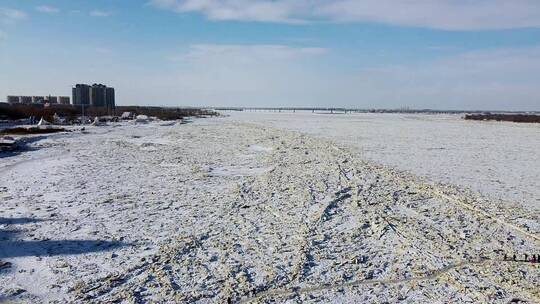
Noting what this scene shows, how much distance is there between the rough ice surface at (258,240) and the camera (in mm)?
5230

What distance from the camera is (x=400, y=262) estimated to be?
6.16m

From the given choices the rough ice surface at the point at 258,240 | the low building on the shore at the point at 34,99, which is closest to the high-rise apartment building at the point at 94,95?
the low building on the shore at the point at 34,99

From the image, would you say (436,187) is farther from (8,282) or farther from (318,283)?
(8,282)

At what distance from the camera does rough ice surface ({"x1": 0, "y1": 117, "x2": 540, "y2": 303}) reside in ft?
17.2

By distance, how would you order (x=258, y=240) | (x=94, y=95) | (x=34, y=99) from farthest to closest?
(x=34, y=99) → (x=94, y=95) → (x=258, y=240)

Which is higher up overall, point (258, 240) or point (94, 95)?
point (94, 95)

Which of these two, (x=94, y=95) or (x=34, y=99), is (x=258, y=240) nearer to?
(x=94, y=95)

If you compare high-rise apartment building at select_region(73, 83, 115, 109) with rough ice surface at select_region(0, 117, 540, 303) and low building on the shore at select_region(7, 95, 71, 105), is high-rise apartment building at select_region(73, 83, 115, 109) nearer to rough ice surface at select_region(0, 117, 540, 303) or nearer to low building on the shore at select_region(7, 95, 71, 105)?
low building on the shore at select_region(7, 95, 71, 105)

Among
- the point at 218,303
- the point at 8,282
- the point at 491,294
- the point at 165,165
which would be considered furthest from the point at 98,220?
the point at 165,165

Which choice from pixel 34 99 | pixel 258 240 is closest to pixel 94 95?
pixel 34 99

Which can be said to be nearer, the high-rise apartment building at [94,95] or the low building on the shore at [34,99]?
the high-rise apartment building at [94,95]

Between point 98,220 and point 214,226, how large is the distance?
6.60 ft

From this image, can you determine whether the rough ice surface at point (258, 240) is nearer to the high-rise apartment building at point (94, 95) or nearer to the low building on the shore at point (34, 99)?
the high-rise apartment building at point (94, 95)

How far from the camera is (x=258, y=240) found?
279 inches
